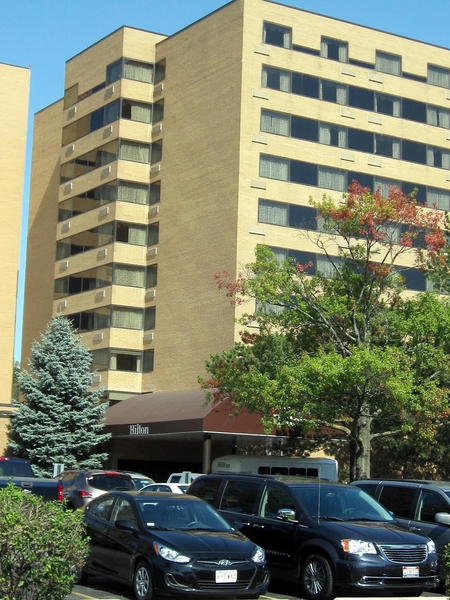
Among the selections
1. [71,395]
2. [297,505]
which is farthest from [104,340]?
[297,505]

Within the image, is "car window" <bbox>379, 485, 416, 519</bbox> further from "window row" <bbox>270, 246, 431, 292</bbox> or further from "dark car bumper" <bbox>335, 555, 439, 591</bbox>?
"window row" <bbox>270, 246, 431, 292</bbox>

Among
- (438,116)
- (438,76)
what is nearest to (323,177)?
(438,116)

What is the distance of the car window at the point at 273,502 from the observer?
15.3 m

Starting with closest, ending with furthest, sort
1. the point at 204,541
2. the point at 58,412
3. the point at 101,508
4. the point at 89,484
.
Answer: the point at 204,541 < the point at 101,508 < the point at 89,484 < the point at 58,412

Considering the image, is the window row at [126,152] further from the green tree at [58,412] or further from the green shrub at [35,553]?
the green shrub at [35,553]

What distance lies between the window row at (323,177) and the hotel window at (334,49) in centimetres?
553

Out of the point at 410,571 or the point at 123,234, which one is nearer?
the point at 410,571

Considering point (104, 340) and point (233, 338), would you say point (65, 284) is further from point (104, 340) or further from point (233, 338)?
point (233, 338)

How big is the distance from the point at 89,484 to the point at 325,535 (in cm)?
1121

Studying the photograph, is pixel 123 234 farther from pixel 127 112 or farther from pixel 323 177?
pixel 323 177

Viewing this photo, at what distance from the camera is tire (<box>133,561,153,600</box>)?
500 inches

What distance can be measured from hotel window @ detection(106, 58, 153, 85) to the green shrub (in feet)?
136

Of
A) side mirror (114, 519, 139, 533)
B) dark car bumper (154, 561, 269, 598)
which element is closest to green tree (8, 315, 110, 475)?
side mirror (114, 519, 139, 533)

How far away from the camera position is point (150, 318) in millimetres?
47094
